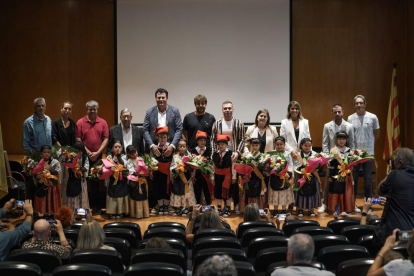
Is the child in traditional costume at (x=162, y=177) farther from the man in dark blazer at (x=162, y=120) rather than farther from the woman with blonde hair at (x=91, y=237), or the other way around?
the woman with blonde hair at (x=91, y=237)

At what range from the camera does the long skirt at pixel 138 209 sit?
625 centimetres

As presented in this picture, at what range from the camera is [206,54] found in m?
8.60

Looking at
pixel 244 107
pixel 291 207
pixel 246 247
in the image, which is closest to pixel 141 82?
pixel 244 107

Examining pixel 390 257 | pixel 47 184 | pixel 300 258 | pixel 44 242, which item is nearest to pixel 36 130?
pixel 47 184

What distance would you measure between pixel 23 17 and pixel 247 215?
245 inches

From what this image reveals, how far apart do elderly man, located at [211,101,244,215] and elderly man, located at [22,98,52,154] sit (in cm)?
235

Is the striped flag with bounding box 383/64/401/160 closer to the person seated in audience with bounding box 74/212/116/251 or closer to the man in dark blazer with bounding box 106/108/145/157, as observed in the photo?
the man in dark blazer with bounding box 106/108/145/157

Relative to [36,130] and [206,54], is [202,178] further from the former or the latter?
[206,54]

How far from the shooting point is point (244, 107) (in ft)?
28.4

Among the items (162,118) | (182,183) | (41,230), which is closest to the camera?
(41,230)

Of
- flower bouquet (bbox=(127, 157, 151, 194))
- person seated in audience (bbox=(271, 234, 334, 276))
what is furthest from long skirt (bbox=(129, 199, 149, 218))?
person seated in audience (bbox=(271, 234, 334, 276))

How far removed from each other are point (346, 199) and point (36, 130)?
436 centimetres

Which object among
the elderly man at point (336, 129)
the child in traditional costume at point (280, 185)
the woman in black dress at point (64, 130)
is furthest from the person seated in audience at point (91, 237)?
the elderly man at point (336, 129)

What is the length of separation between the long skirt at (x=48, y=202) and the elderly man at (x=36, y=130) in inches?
27.3
